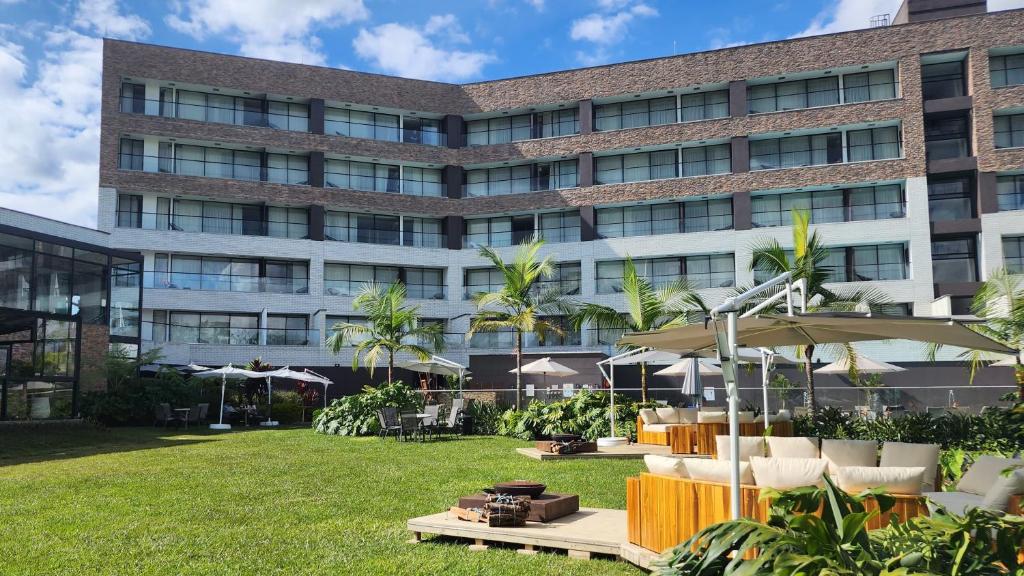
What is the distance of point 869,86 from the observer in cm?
4297

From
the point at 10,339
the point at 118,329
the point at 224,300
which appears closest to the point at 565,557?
the point at 10,339

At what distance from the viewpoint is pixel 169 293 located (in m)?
43.0

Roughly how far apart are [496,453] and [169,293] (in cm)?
2909

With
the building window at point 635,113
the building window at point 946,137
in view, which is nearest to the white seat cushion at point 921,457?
the building window at point 946,137

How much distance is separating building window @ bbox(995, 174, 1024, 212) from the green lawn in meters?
30.3

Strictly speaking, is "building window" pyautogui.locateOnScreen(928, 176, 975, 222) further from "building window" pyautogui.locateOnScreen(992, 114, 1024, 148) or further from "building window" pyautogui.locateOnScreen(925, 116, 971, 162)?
"building window" pyautogui.locateOnScreen(992, 114, 1024, 148)

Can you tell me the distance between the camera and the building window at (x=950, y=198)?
41.0 m

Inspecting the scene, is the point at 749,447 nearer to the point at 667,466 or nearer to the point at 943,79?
the point at 667,466

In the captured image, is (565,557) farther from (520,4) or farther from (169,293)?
(169,293)

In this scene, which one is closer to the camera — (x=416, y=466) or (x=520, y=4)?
(x=416, y=466)

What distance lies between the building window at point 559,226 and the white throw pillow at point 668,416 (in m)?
25.9

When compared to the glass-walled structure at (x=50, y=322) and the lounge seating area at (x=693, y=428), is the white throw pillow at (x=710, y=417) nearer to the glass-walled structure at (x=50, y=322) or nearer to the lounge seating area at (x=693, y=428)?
the lounge seating area at (x=693, y=428)

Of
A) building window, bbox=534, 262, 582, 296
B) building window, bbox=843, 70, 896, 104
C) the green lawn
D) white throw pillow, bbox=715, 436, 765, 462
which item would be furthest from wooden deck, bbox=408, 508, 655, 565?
building window, bbox=843, 70, 896, 104

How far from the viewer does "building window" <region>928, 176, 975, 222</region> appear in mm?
41000
